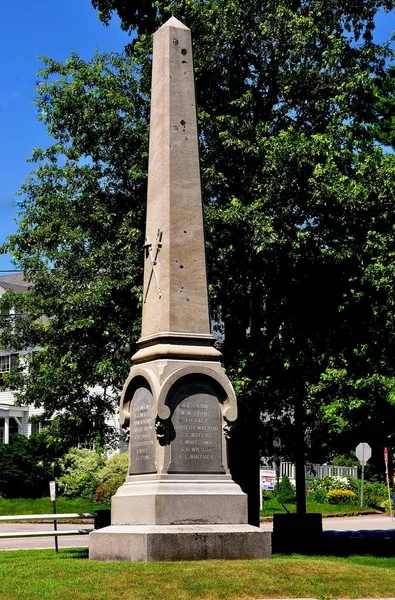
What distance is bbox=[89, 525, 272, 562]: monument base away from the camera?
42.7ft

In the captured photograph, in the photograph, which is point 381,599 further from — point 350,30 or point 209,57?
point 350,30

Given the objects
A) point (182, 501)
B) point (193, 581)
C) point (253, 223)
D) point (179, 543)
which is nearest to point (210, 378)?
point (182, 501)

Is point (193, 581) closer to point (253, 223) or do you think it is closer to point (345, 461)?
point (253, 223)

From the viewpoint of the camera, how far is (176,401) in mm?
14094

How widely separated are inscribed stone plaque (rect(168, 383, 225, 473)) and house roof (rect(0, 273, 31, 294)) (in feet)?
128

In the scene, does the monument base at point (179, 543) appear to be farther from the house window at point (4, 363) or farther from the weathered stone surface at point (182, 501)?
the house window at point (4, 363)

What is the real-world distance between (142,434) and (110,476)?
26920mm

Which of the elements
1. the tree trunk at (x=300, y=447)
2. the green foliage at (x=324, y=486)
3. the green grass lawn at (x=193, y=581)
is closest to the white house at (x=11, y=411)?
the green foliage at (x=324, y=486)

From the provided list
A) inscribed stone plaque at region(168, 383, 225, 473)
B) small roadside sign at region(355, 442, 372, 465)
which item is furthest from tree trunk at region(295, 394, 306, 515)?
inscribed stone plaque at region(168, 383, 225, 473)

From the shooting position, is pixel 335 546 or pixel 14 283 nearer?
pixel 335 546

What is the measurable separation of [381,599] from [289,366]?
11.2 m

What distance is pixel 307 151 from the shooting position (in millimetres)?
22000

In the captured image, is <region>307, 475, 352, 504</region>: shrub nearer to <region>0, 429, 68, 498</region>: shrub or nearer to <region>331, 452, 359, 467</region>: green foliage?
<region>331, 452, 359, 467</region>: green foliage

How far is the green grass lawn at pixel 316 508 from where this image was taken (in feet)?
137
